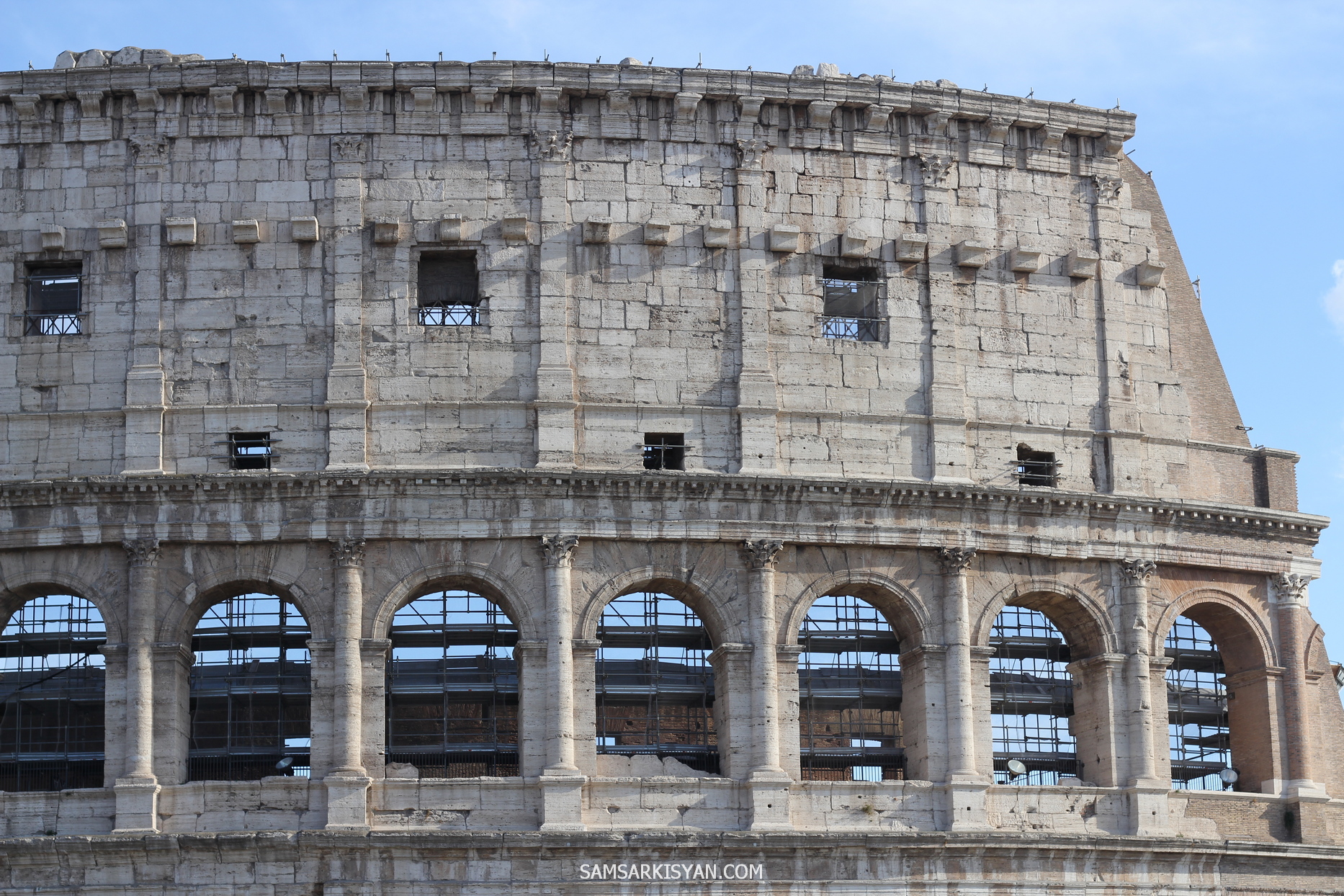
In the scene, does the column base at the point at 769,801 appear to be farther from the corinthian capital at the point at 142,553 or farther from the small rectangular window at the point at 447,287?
the corinthian capital at the point at 142,553

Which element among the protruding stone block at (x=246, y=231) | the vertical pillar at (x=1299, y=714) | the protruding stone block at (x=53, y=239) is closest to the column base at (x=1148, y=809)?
the vertical pillar at (x=1299, y=714)

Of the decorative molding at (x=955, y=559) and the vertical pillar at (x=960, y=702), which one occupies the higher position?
the decorative molding at (x=955, y=559)

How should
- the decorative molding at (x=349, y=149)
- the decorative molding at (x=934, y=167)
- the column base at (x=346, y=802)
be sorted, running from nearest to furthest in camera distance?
the column base at (x=346, y=802), the decorative molding at (x=349, y=149), the decorative molding at (x=934, y=167)

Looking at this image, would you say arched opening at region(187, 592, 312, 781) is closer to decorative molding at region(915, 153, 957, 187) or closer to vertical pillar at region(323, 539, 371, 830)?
vertical pillar at region(323, 539, 371, 830)

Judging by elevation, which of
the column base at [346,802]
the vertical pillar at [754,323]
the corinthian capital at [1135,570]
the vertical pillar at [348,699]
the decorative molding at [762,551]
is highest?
the vertical pillar at [754,323]

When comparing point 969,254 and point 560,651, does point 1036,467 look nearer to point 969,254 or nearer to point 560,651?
point 969,254

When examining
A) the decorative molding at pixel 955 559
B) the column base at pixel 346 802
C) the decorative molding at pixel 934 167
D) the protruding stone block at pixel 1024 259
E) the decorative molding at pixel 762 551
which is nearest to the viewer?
the column base at pixel 346 802

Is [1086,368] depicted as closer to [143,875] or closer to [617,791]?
[617,791]

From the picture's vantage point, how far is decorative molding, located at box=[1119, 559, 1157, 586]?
3666 cm

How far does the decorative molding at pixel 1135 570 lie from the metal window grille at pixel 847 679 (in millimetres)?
4166

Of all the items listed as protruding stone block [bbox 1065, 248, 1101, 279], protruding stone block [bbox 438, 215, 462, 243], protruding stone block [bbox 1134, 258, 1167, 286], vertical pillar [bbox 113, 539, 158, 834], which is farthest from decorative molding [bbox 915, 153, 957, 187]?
vertical pillar [bbox 113, 539, 158, 834]

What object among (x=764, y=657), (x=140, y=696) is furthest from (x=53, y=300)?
(x=764, y=657)

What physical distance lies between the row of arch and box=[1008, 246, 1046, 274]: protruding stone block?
234 inches

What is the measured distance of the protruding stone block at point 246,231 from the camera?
117 feet
